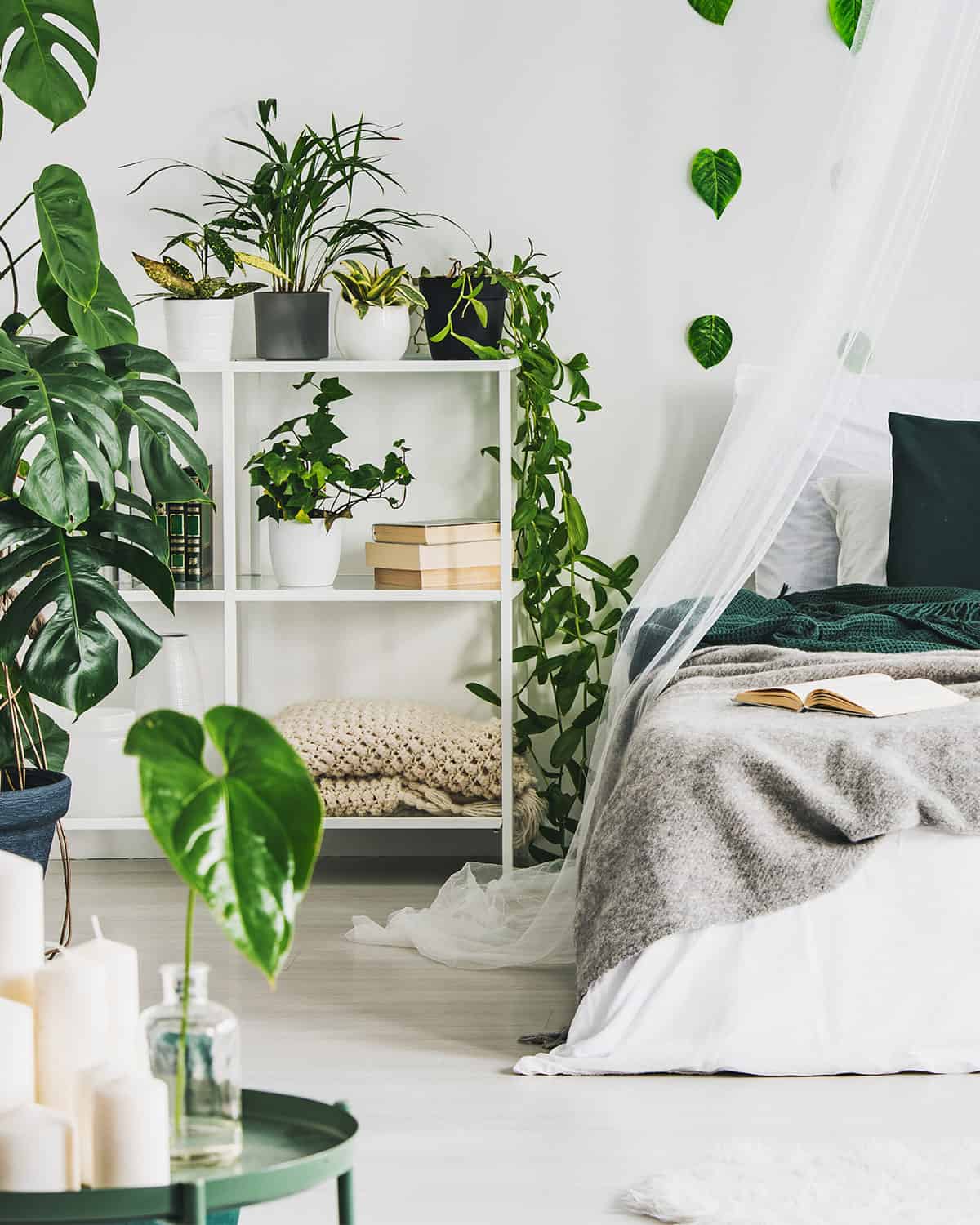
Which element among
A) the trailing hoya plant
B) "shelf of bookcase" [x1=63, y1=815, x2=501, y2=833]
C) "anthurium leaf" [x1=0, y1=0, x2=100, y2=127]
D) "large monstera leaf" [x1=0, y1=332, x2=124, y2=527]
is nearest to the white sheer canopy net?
"shelf of bookcase" [x1=63, y1=815, x2=501, y2=833]

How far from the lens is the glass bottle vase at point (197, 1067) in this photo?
3.33ft

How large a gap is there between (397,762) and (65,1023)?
89.4 inches

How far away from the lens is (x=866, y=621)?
283 centimetres

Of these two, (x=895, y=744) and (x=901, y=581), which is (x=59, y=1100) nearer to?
(x=895, y=744)

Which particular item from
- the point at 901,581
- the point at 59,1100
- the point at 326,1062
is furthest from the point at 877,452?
the point at 59,1100

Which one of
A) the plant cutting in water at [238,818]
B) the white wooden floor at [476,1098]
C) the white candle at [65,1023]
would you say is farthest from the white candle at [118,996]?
the white wooden floor at [476,1098]

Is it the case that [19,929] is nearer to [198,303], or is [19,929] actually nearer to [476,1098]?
[476,1098]

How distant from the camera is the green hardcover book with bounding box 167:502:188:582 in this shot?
11.3 ft

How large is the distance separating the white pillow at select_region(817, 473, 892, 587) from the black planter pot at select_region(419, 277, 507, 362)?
0.83 metres

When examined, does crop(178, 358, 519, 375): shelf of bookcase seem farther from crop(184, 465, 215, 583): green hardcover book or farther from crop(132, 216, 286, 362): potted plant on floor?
crop(184, 465, 215, 583): green hardcover book

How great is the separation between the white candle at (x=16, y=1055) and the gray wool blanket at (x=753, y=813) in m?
1.20

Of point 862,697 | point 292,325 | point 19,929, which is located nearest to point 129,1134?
point 19,929

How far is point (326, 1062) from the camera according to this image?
2.27 meters

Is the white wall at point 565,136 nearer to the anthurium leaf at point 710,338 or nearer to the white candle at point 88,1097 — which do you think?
the anthurium leaf at point 710,338
